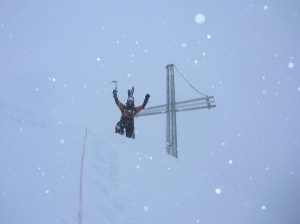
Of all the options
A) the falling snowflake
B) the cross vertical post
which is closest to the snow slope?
the falling snowflake

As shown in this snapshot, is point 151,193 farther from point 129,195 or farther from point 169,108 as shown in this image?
point 169,108

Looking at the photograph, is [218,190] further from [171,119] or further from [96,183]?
[96,183]

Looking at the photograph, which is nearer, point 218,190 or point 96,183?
point 96,183

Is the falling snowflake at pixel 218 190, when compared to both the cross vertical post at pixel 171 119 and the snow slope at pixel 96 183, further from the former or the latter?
the cross vertical post at pixel 171 119

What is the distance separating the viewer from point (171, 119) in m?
13.2

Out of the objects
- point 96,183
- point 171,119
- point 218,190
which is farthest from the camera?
point 171,119

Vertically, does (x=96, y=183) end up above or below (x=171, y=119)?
below

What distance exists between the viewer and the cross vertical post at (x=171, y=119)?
500 inches

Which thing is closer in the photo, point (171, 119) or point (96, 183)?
point (96, 183)

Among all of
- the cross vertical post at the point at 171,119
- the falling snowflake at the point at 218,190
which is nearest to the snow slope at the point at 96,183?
the falling snowflake at the point at 218,190

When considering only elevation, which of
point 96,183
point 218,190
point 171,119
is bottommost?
point 218,190

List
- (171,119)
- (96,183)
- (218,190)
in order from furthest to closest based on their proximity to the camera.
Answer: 1. (171,119)
2. (218,190)
3. (96,183)

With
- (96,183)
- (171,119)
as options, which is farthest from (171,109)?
(96,183)

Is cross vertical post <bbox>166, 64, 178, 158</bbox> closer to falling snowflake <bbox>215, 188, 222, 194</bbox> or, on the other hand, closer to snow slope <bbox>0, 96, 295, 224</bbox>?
snow slope <bbox>0, 96, 295, 224</bbox>
